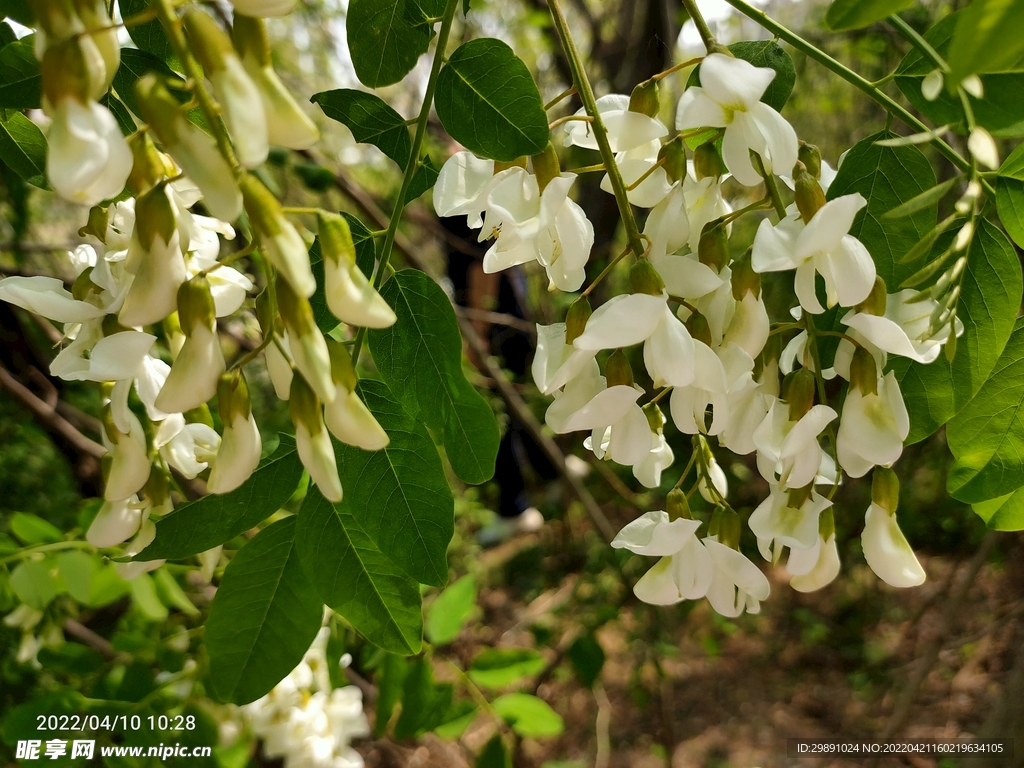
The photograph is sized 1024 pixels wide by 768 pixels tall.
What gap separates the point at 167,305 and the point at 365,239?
0.22m

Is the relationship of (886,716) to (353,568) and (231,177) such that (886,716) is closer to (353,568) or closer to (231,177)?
(353,568)

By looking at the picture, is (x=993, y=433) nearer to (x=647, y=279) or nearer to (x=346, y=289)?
(x=647, y=279)

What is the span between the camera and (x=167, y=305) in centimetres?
31

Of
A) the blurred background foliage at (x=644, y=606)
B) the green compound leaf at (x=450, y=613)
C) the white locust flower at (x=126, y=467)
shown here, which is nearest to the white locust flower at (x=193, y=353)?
the white locust flower at (x=126, y=467)

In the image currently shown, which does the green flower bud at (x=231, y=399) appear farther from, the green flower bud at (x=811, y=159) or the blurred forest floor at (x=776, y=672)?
the blurred forest floor at (x=776, y=672)

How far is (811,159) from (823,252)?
7cm

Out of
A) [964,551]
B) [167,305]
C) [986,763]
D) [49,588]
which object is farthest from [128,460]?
[964,551]

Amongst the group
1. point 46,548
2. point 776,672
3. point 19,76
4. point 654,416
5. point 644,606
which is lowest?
point 776,672

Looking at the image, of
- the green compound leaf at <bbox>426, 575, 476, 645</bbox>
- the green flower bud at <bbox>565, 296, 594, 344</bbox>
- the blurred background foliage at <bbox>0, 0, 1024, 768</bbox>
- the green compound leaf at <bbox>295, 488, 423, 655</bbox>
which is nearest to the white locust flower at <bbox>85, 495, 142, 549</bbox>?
the green compound leaf at <bbox>295, 488, 423, 655</bbox>

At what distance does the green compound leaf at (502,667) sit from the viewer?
1149 mm

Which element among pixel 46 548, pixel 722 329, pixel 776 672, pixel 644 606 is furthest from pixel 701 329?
pixel 776 672

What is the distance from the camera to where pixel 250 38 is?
27cm

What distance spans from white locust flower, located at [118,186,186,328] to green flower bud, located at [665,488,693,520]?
32cm

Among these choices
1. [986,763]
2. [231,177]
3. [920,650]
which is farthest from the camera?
[920,650]
